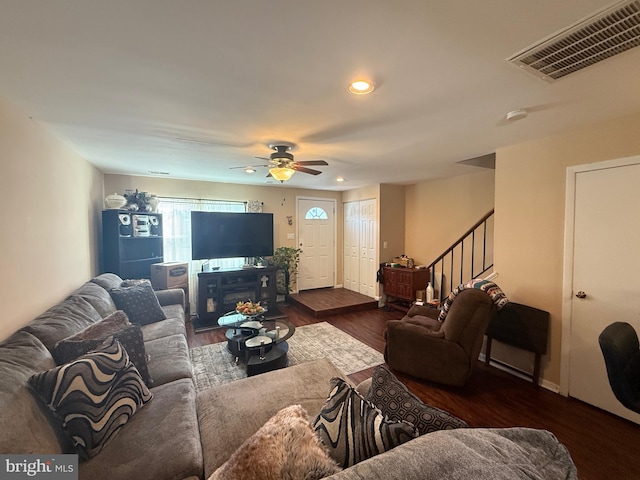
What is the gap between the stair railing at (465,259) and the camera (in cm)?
409

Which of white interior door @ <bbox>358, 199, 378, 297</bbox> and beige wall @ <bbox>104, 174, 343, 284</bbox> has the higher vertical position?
beige wall @ <bbox>104, 174, 343, 284</bbox>

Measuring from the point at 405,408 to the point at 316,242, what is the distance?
5135mm

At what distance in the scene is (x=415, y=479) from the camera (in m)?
0.68

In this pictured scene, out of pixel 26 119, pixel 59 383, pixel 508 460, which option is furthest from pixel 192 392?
pixel 26 119

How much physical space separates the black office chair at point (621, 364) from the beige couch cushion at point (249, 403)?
1.60 m

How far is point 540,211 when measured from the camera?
8.67 feet

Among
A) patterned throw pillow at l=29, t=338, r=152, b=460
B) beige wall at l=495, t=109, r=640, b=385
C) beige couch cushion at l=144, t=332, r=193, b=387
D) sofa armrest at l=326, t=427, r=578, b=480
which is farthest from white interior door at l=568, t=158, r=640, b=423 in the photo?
patterned throw pillow at l=29, t=338, r=152, b=460

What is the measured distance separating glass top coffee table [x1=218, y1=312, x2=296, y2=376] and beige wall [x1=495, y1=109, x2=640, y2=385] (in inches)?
99.6

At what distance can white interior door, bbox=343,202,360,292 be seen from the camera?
596 centimetres

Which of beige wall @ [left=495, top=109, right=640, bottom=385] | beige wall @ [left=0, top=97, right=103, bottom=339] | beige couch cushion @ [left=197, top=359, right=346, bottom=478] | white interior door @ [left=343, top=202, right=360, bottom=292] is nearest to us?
beige couch cushion @ [left=197, top=359, right=346, bottom=478]

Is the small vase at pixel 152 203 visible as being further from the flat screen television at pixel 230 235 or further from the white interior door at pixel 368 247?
the white interior door at pixel 368 247

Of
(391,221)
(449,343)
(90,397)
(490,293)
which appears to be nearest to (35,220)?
(90,397)

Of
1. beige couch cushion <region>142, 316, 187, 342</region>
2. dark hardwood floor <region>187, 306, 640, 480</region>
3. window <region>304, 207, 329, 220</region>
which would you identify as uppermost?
window <region>304, 207, 329, 220</region>

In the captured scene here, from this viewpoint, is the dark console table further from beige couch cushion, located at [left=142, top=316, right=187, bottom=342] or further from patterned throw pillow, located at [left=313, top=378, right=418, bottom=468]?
beige couch cushion, located at [left=142, top=316, right=187, bottom=342]
